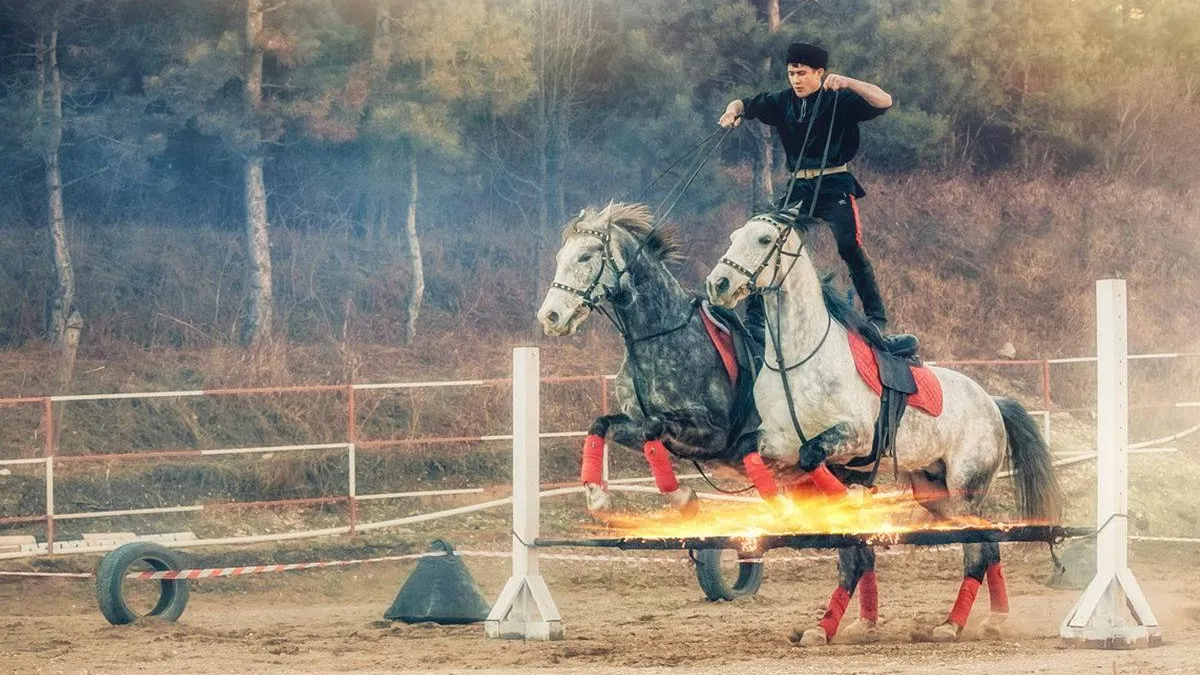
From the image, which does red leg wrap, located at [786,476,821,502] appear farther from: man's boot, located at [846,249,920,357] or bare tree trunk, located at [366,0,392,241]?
bare tree trunk, located at [366,0,392,241]

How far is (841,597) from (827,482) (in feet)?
4.30

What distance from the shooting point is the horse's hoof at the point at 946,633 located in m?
11.6

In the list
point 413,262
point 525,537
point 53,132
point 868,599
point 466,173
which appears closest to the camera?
point 525,537

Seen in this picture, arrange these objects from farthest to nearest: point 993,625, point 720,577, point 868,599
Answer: point 720,577, point 868,599, point 993,625

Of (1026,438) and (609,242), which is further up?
(609,242)

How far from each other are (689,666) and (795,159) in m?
3.22

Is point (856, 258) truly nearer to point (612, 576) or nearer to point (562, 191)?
point (612, 576)

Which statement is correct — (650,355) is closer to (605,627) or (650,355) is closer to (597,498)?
(597,498)

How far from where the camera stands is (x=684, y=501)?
11344 millimetres

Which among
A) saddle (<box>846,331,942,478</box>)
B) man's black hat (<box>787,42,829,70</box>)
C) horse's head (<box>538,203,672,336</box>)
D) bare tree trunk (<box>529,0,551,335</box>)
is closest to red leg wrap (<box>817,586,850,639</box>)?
saddle (<box>846,331,942,478</box>)

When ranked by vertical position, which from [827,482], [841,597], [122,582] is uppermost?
[827,482]

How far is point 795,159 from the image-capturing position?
11484 millimetres

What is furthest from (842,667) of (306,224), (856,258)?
(306,224)

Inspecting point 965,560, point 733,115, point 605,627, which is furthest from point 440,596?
point 733,115
